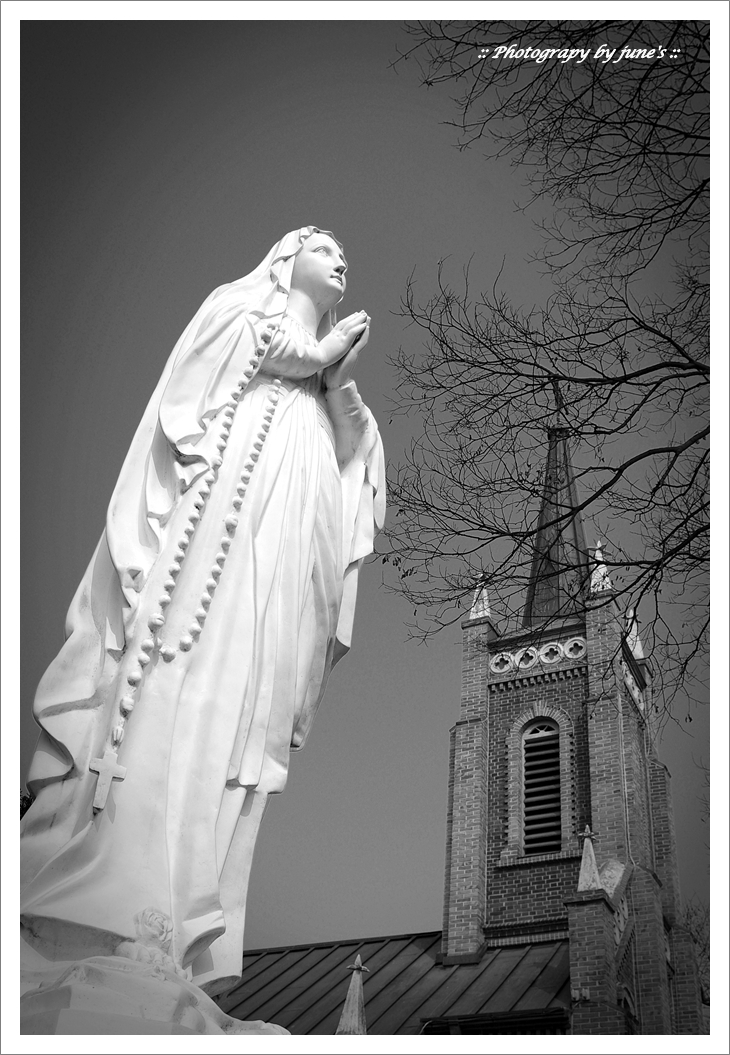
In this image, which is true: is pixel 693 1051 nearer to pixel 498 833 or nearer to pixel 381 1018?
pixel 381 1018

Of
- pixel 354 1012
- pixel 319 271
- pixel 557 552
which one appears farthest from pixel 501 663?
pixel 319 271

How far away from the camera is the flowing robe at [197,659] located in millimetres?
3354

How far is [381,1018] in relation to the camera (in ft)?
65.7

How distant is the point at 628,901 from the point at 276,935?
19850mm

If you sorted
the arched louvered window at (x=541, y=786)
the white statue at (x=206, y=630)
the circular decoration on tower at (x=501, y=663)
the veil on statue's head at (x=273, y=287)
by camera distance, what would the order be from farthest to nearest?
the circular decoration on tower at (x=501, y=663)
the arched louvered window at (x=541, y=786)
the veil on statue's head at (x=273, y=287)
the white statue at (x=206, y=630)

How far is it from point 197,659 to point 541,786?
97.6ft

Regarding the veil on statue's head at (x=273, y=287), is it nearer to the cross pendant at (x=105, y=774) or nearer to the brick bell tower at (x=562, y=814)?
the cross pendant at (x=105, y=774)

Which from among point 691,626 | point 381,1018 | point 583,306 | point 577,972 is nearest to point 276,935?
point 691,626

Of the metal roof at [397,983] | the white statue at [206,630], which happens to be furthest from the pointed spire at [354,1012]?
the white statue at [206,630]

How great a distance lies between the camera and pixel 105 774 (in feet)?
11.2

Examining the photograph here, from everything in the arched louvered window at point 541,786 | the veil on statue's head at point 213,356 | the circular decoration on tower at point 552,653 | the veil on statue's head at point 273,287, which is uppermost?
the circular decoration on tower at point 552,653

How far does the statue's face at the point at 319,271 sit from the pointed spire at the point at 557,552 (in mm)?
1450

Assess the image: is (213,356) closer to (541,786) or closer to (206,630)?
(206,630)

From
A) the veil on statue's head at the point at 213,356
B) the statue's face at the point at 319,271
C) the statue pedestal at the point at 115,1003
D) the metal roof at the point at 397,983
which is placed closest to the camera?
the statue pedestal at the point at 115,1003
